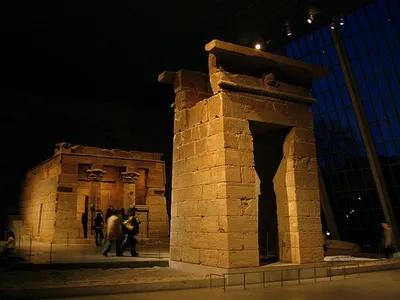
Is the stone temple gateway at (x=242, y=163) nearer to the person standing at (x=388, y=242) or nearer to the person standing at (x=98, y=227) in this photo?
the person standing at (x=388, y=242)

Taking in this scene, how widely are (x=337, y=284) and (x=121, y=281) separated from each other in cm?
410

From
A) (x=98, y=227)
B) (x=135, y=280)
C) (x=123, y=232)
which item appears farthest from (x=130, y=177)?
(x=135, y=280)

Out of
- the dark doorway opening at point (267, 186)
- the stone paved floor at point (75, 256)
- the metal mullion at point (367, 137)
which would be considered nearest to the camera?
the dark doorway opening at point (267, 186)

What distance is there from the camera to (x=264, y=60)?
348 inches

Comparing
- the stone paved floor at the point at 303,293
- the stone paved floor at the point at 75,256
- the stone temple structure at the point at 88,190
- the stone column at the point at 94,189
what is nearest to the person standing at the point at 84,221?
the stone temple structure at the point at 88,190

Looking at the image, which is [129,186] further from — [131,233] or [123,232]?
[131,233]

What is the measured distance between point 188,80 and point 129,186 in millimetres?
10729

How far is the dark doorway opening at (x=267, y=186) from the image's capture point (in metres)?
9.90

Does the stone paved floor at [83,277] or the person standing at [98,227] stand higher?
the person standing at [98,227]

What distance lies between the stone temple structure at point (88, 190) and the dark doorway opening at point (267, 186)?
9950 millimetres

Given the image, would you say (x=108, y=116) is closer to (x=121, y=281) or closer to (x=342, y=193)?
(x=342, y=193)

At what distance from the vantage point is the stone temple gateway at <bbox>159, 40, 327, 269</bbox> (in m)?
7.96

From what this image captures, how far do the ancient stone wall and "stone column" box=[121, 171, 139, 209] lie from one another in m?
3.09

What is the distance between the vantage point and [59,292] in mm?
6242
